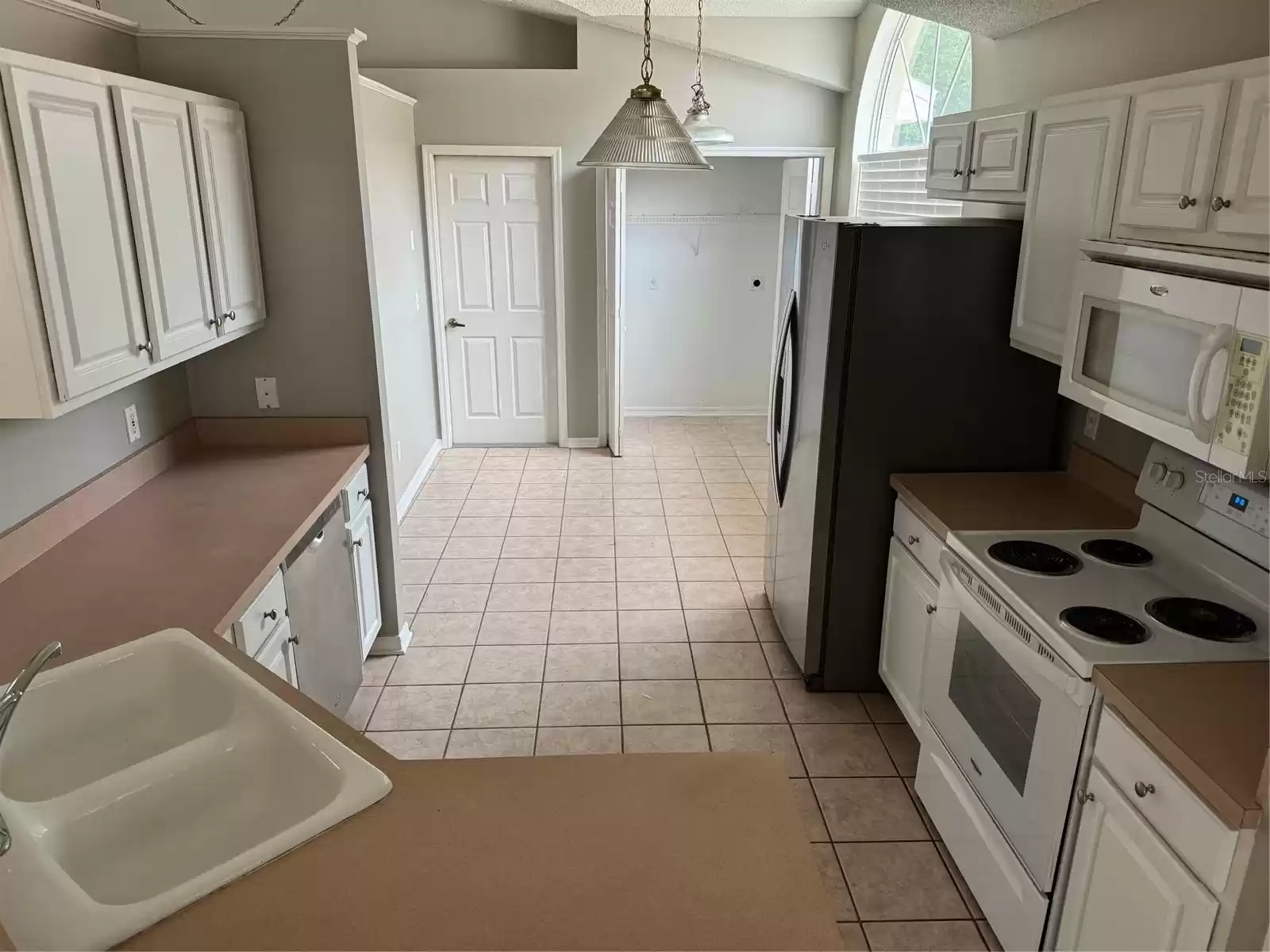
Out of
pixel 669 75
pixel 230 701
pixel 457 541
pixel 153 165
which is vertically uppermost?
pixel 669 75

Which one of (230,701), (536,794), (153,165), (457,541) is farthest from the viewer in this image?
(457,541)

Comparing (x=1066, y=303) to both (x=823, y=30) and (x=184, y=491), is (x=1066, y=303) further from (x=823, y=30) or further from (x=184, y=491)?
(x=823, y=30)

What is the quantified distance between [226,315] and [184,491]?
578mm

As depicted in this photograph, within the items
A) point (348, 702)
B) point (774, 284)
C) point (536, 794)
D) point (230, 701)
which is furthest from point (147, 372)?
point (774, 284)

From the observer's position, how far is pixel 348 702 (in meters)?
3.03

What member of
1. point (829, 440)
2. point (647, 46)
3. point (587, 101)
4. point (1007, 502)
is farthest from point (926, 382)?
point (587, 101)

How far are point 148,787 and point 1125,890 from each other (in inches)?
70.1

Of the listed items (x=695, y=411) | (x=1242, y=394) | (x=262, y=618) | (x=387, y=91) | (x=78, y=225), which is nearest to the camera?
(x=1242, y=394)

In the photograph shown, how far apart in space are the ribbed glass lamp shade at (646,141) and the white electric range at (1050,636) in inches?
56.7

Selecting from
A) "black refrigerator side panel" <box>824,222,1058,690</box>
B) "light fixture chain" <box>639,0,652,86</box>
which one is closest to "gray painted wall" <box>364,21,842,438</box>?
"light fixture chain" <box>639,0,652,86</box>

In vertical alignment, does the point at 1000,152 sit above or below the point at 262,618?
above

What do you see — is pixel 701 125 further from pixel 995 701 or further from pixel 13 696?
pixel 13 696

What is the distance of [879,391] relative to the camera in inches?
114

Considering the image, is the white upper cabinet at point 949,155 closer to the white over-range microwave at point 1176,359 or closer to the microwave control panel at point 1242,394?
the white over-range microwave at point 1176,359
